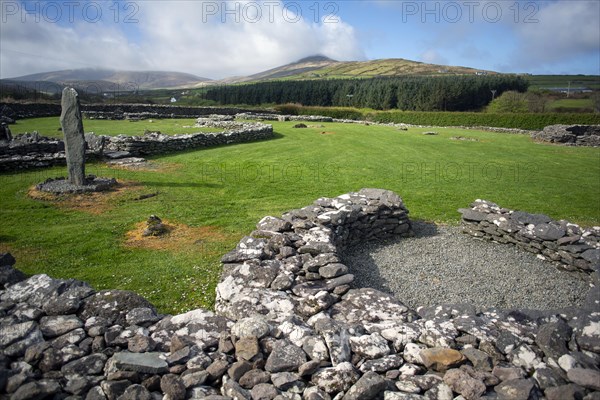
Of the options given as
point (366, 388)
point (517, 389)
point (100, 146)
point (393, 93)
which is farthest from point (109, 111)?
point (393, 93)

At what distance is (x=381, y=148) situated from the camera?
26109 millimetres

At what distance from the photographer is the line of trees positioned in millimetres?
72750

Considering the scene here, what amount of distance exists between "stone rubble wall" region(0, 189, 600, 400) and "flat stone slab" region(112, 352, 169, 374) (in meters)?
0.01

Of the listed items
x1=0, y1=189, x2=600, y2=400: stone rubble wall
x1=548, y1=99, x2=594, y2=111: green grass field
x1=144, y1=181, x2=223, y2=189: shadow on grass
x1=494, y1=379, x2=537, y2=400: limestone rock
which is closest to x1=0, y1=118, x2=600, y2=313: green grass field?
x1=144, y1=181, x2=223, y2=189: shadow on grass

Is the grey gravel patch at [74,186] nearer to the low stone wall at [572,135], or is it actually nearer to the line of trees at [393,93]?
the low stone wall at [572,135]

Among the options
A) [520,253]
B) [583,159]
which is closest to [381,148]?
[583,159]

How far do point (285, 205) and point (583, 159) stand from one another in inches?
896

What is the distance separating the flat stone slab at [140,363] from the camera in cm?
354

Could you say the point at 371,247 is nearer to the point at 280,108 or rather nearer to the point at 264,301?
the point at 264,301

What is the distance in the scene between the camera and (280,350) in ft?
12.7

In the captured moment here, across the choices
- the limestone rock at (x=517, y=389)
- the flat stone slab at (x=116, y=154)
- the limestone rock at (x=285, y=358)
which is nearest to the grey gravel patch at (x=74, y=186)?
the flat stone slab at (x=116, y=154)

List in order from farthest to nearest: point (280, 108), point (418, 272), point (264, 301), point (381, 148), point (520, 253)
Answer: point (280, 108) < point (381, 148) < point (520, 253) < point (418, 272) < point (264, 301)

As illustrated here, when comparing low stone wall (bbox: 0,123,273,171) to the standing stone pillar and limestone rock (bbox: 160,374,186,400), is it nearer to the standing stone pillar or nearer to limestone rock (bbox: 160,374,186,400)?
the standing stone pillar

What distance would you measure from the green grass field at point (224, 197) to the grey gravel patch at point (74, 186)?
0.80 metres
